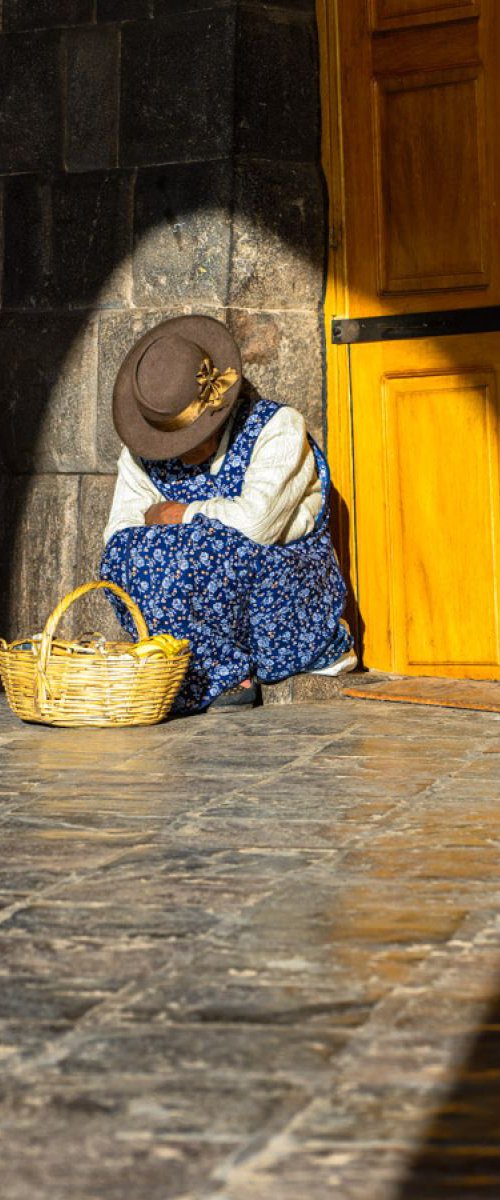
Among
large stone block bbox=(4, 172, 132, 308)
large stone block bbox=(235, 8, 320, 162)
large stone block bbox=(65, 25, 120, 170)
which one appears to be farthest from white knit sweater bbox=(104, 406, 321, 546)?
large stone block bbox=(65, 25, 120, 170)

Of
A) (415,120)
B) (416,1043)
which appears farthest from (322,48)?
(416,1043)

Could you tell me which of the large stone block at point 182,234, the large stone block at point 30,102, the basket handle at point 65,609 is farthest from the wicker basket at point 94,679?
the large stone block at point 30,102

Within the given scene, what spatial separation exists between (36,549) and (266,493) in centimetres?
117

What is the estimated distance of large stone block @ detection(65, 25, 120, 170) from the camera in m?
→ 5.43

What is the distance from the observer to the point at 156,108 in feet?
17.5

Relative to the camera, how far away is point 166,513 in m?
4.81

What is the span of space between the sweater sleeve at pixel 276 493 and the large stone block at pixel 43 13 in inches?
66.0

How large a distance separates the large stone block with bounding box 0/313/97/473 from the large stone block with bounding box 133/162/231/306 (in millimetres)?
294

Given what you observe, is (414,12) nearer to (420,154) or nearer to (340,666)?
(420,154)

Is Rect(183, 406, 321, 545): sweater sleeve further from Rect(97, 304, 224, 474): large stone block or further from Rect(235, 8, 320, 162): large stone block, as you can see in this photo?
Rect(235, 8, 320, 162): large stone block

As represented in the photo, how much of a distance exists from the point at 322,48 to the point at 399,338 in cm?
105

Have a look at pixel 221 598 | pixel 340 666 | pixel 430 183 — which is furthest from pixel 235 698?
pixel 430 183

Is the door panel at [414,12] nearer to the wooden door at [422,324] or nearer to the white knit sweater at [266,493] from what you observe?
the wooden door at [422,324]

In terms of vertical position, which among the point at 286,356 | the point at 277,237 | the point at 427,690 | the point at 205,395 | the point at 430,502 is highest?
the point at 277,237
